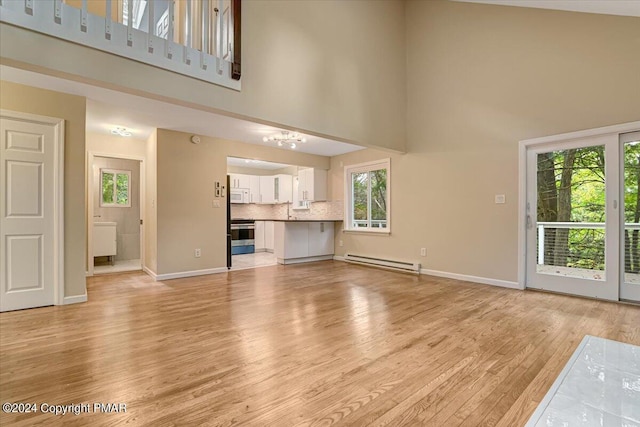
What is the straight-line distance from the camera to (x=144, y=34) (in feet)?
8.50

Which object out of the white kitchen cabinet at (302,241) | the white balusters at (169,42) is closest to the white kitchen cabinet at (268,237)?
the white kitchen cabinet at (302,241)

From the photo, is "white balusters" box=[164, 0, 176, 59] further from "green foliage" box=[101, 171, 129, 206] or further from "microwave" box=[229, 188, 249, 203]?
"microwave" box=[229, 188, 249, 203]

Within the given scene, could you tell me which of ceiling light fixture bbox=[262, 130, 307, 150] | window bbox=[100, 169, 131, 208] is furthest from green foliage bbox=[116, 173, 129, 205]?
ceiling light fixture bbox=[262, 130, 307, 150]

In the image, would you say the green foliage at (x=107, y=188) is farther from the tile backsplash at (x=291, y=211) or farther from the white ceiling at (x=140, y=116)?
the tile backsplash at (x=291, y=211)

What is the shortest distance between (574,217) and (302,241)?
15.4 feet

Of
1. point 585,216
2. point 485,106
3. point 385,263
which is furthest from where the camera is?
point 385,263

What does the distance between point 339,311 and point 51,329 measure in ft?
8.92

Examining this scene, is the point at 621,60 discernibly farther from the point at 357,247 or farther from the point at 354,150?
the point at 357,247

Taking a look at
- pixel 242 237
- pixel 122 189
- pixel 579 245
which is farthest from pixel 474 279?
pixel 122 189

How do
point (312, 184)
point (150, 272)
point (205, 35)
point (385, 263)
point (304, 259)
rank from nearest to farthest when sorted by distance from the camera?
1. point (205, 35)
2. point (150, 272)
3. point (385, 263)
4. point (304, 259)
5. point (312, 184)

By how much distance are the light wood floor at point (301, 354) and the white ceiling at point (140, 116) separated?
247cm

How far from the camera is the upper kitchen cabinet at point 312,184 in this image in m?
7.14

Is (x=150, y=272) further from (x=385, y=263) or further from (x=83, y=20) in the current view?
(x=385, y=263)

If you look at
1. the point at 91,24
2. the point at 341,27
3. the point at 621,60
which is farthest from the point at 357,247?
the point at 91,24
